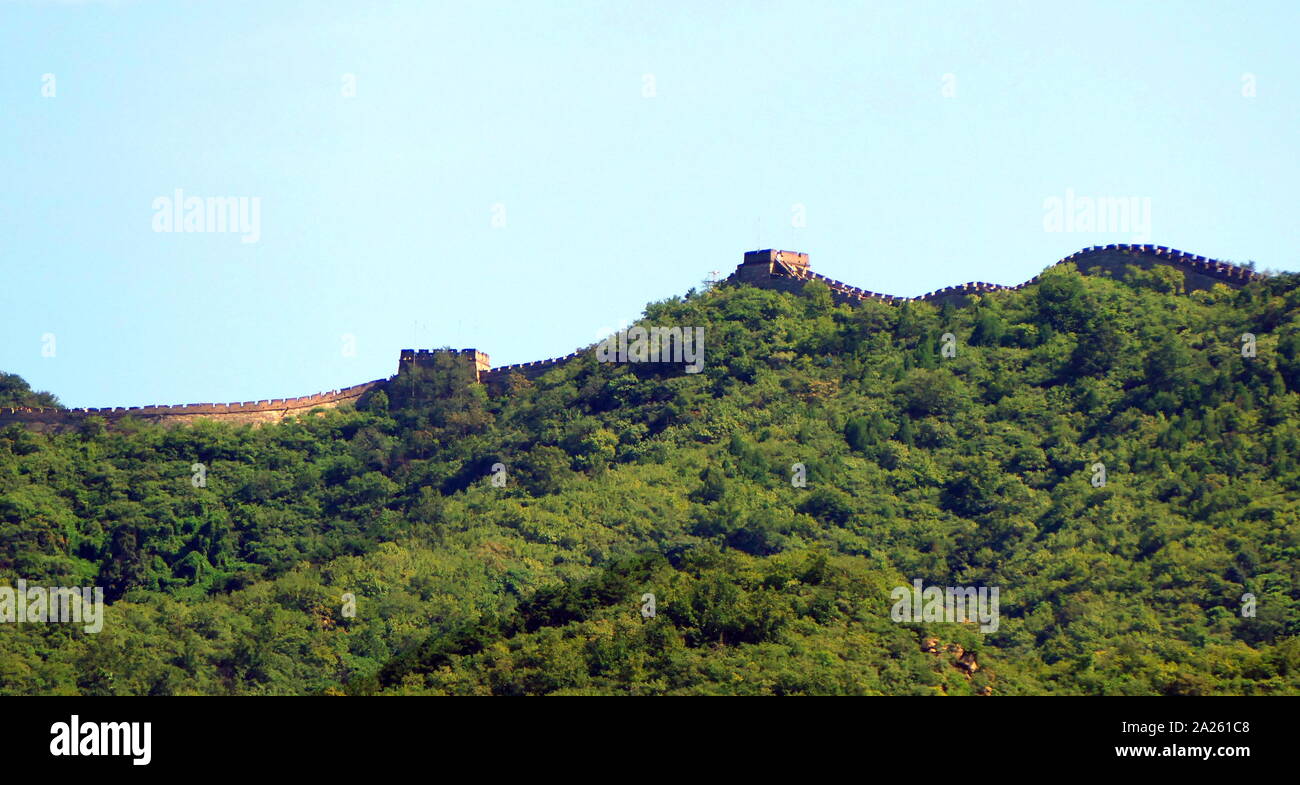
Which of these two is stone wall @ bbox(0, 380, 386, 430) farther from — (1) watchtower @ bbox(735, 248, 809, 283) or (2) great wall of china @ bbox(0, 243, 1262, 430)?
(1) watchtower @ bbox(735, 248, 809, 283)

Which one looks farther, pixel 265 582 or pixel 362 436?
pixel 362 436

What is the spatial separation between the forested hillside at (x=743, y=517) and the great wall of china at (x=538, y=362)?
0.73m

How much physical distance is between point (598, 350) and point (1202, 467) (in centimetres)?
2230

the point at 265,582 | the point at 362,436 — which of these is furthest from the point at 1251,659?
the point at 362,436

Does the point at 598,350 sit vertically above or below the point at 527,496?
above

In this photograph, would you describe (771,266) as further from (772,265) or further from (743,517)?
(743,517)

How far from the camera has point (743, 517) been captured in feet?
196

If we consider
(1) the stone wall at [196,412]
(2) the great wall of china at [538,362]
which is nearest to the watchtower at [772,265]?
(2) the great wall of china at [538,362]

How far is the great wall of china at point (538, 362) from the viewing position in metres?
68.9
